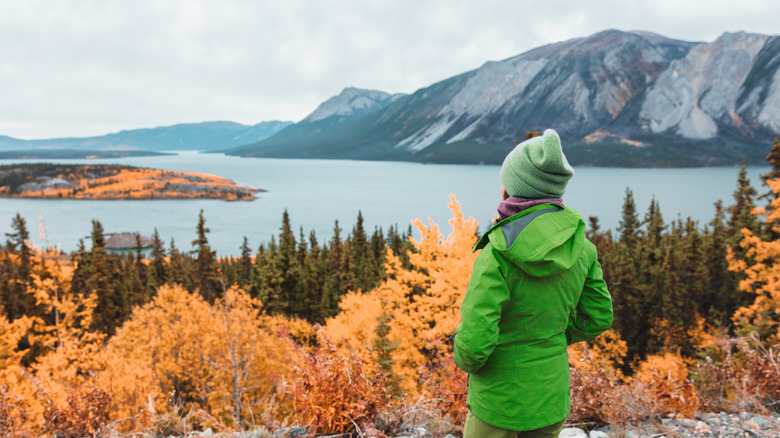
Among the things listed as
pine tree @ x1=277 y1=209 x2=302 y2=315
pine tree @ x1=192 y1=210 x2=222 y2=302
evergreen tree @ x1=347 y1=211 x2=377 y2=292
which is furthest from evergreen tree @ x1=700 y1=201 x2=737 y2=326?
pine tree @ x1=192 y1=210 x2=222 y2=302

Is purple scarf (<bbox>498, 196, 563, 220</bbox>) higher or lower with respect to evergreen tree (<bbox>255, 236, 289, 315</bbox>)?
higher

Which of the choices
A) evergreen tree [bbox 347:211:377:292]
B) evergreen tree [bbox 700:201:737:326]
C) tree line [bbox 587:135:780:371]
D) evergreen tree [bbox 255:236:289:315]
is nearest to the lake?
evergreen tree [bbox 347:211:377:292]

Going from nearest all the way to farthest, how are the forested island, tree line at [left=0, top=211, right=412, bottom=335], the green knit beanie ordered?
the green knit beanie
the forested island
tree line at [left=0, top=211, right=412, bottom=335]

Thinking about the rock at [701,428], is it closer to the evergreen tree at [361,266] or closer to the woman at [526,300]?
the woman at [526,300]

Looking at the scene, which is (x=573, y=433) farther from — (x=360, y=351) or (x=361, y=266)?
(x=361, y=266)

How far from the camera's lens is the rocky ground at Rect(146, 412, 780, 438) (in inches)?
169

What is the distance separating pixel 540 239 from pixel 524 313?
45cm

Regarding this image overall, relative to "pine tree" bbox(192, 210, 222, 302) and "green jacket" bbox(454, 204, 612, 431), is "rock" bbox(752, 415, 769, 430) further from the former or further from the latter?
"pine tree" bbox(192, 210, 222, 302)

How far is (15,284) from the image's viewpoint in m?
38.7

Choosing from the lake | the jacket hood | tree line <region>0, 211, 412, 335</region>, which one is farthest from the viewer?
the lake

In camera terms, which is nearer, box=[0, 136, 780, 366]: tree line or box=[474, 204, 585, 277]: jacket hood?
box=[474, 204, 585, 277]: jacket hood

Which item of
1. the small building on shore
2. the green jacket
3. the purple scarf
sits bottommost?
the small building on shore

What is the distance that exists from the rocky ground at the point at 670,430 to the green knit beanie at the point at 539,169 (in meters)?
3.07

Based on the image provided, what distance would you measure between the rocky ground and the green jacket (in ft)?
7.28
